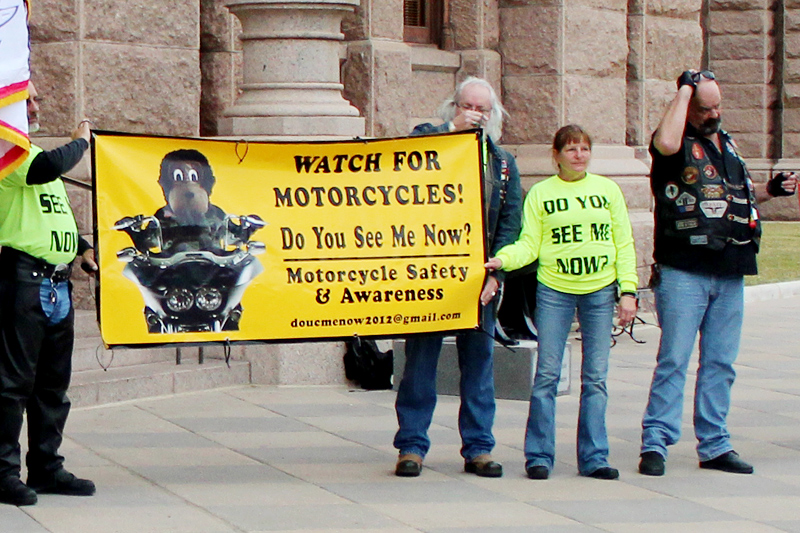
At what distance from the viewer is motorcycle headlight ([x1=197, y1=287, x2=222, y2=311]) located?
6.55 m

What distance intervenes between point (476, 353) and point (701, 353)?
111cm

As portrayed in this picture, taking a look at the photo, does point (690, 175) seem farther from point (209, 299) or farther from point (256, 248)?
→ point (209, 299)

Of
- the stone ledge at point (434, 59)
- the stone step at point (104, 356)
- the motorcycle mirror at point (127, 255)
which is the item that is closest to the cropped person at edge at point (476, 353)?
the motorcycle mirror at point (127, 255)

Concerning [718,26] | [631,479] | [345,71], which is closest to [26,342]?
[631,479]

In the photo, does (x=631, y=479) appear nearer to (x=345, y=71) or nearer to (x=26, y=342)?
(x=26, y=342)

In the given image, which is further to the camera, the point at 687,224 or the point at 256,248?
the point at 687,224

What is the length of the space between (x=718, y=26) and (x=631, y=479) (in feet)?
68.4

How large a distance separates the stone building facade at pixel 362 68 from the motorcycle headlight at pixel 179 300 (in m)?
2.69

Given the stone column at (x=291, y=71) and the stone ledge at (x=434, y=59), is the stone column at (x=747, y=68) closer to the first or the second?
the stone ledge at (x=434, y=59)

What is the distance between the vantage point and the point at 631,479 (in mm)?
6738

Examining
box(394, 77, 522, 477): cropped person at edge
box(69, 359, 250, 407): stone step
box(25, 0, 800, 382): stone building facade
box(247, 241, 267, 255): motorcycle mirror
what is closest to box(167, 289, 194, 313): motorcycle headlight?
box(247, 241, 267, 255): motorcycle mirror

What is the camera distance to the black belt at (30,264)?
597 cm

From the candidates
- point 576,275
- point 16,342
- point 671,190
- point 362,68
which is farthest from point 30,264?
point 362,68

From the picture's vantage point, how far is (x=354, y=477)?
6668 millimetres
